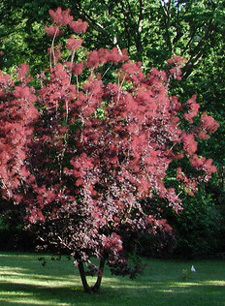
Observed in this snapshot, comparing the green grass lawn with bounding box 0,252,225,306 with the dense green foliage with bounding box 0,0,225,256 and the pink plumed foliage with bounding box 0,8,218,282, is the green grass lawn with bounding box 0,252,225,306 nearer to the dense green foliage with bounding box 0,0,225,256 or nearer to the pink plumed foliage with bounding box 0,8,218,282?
the pink plumed foliage with bounding box 0,8,218,282

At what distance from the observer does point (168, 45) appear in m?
14.9

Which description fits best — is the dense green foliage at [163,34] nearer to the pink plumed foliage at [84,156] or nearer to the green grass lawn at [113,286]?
the green grass lawn at [113,286]

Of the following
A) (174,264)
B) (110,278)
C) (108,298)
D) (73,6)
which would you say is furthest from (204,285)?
(73,6)

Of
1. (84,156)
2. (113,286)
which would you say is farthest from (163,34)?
(84,156)

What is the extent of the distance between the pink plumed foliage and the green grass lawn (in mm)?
1025

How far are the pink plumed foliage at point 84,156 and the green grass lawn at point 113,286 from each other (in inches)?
40.3

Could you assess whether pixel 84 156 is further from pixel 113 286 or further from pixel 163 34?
pixel 163 34

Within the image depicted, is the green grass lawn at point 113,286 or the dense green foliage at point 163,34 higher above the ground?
the dense green foliage at point 163,34

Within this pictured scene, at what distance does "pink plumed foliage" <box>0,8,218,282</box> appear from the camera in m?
8.05

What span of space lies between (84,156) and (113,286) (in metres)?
4.13

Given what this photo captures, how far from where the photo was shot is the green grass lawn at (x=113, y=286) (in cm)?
900

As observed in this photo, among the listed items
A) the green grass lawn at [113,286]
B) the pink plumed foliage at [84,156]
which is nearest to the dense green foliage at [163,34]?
the green grass lawn at [113,286]

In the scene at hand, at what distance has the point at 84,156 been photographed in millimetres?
8109

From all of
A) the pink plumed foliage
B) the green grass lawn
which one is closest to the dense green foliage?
the green grass lawn
